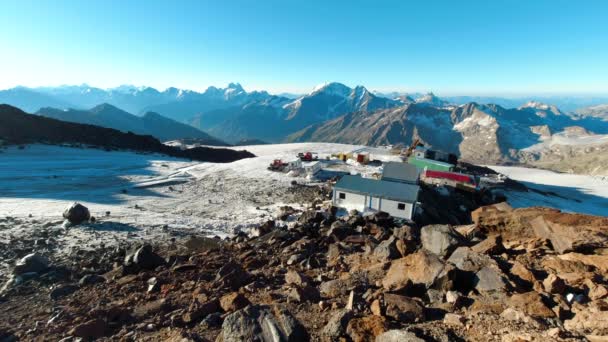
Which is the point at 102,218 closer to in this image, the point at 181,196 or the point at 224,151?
the point at 181,196

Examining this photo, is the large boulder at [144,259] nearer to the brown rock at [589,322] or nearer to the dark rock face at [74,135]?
the brown rock at [589,322]

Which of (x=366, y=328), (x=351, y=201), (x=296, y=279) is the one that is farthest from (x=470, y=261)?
(x=351, y=201)

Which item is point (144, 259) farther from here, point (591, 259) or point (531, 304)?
point (591, 259)

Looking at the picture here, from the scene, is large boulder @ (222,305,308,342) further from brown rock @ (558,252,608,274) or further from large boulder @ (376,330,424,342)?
brown rock @ (558,252,608,274)

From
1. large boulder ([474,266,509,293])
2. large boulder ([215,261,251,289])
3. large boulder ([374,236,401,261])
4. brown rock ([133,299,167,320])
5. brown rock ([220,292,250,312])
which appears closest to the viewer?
large boulder ([474,266,509,293])

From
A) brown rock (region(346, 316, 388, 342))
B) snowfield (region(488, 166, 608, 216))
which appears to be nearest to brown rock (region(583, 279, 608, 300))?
brown rock (region(346, 316, 388, 342))

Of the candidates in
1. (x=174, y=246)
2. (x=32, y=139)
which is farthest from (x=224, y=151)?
(x=174, y=246)
